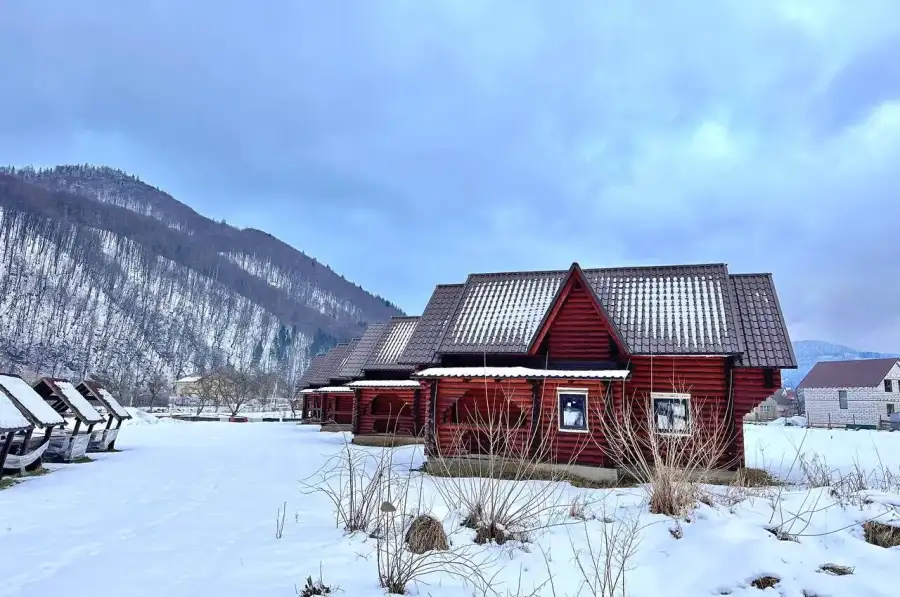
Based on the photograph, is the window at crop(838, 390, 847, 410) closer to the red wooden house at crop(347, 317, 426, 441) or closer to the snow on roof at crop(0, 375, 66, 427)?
the red wooden house at crop(347, 317, 426, 441)

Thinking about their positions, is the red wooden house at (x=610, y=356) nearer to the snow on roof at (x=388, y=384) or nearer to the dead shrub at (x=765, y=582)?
the snow on roof at (x=388, y=384)

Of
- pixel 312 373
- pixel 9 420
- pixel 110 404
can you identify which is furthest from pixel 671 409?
pixel 312 373

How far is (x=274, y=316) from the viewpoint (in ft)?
563

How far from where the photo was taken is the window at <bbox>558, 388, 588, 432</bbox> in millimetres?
15664

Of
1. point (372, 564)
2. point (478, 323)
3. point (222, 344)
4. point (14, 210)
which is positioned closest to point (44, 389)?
point (478, 323)

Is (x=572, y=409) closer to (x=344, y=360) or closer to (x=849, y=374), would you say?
(x=344, y=360)

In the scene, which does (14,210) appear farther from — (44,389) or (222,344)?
(44,389)

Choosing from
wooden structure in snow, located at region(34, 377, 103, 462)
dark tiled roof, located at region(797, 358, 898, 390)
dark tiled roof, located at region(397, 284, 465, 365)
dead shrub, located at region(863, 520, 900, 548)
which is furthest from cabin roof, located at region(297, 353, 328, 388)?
dark tiled roof, located at region(797, 358, 898, 390)

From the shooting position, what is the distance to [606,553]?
6285mm

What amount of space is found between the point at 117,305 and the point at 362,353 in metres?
113

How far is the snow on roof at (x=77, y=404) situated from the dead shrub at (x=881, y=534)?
65.4ft

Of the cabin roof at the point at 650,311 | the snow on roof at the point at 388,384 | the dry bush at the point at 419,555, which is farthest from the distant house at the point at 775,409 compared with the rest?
the dry bush at the point at 419,555

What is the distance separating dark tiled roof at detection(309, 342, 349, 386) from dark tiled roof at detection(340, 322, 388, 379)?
537cm

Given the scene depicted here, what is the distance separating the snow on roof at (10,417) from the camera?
11406 millimetres
